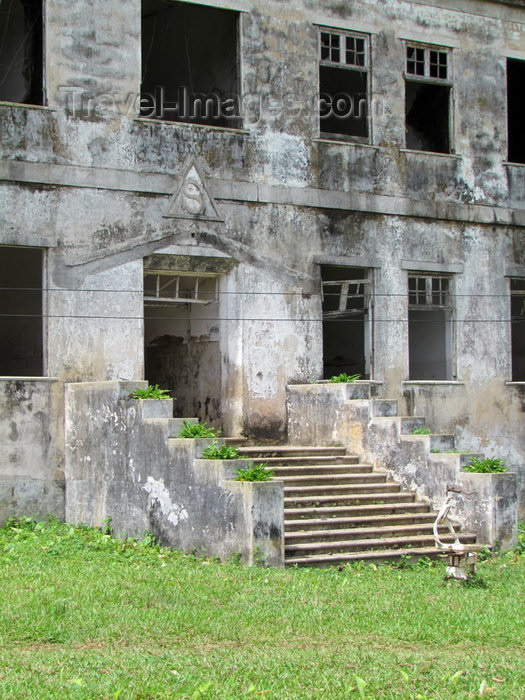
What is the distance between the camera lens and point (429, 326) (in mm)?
18891

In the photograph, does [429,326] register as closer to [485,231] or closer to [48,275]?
[485,231]

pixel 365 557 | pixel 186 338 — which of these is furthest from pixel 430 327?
pixel 365 557

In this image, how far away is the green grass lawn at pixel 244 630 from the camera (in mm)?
6918

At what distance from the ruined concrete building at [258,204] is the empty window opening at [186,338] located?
5cm

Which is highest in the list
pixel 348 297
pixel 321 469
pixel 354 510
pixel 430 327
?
pixel 348 297

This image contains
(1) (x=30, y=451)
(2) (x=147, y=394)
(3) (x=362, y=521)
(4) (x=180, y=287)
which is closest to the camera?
(2) (x=147, y=394)

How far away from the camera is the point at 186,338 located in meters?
16.9

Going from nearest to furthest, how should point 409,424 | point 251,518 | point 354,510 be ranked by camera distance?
point 251,518, point 354,510, point 409,424

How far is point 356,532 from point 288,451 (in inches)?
91.3

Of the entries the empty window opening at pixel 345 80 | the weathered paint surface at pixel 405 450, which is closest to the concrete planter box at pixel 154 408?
the weathered paint surface at pixel 405 450

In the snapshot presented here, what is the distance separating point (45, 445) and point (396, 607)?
6236 mm

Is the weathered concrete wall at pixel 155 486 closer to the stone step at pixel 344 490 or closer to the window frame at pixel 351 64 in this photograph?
the stone step at pixel 344 490

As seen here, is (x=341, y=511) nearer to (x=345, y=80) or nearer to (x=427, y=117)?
(x=427, y=117)

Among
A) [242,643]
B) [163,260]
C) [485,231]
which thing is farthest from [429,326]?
[242,643]
